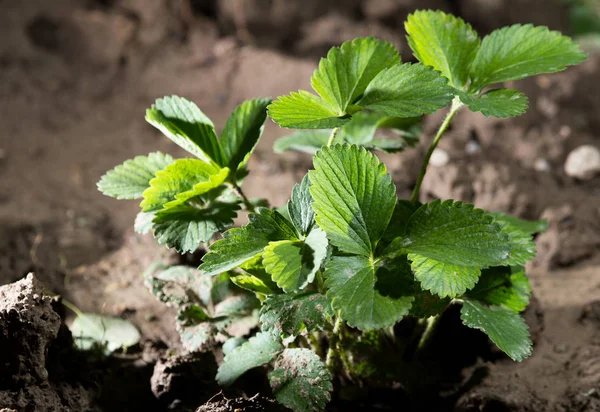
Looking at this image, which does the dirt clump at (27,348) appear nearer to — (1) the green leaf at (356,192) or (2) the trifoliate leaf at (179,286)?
(2) the trifoliate leaf at (179,286)

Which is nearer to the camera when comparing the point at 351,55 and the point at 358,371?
the point at 351,55

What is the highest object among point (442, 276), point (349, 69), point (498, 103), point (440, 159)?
point (349, 69)

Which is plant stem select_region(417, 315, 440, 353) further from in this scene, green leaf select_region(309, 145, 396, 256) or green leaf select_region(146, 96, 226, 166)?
green leaf select_region(146, 96, 226, 166)

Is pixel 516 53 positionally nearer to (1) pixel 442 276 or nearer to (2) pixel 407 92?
(2) pixel 407 92

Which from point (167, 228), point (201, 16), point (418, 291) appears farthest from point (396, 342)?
point (201, 16)

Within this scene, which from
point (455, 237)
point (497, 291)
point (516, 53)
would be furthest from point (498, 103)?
point (497, 291)

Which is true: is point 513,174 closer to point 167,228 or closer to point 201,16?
point 167,228

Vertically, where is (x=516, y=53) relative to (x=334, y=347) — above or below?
above
